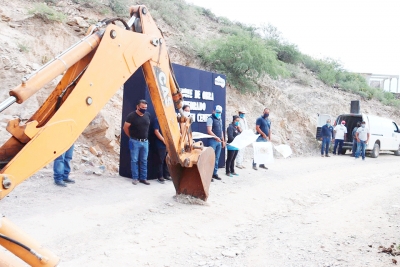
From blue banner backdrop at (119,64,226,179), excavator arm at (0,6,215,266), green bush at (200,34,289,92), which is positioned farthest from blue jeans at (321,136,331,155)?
excavator arm at (0,6,215,266)

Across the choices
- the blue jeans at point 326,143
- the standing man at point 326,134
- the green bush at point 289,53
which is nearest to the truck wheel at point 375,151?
the standing man at point 326,134

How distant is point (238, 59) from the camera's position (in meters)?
16.4

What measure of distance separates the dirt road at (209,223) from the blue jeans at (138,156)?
0.28 m

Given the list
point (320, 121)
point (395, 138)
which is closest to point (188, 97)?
point (320, 121)

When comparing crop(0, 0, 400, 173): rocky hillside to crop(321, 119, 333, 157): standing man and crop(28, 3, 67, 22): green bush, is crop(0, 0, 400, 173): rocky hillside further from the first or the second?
crop(321, 119, 333, 157): standing man

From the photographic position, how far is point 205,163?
252 inches

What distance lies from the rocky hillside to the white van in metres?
1.64

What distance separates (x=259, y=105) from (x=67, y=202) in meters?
12.4

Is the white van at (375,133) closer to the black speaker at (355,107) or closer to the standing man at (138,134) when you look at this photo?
the black speaker at (355,107)

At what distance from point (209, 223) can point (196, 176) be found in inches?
38.8

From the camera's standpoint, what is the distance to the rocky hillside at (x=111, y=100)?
9656mm

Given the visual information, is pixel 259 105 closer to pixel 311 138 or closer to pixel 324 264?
pixel 311 138

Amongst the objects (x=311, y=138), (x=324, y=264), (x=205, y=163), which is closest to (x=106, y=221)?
(x=205, y=163)

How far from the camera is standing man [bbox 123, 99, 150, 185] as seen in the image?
26.0 feet
